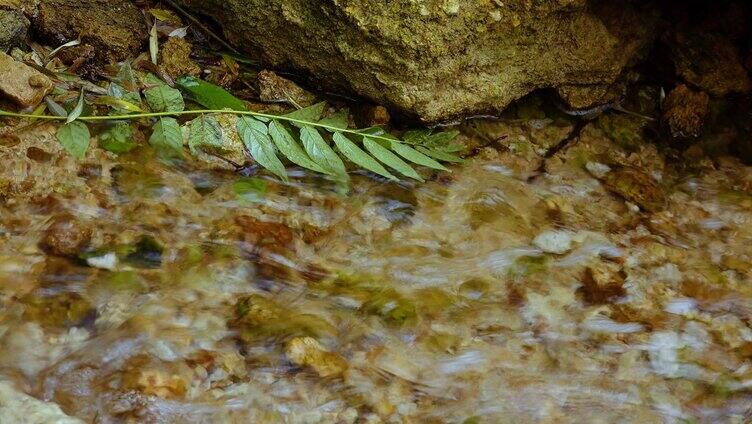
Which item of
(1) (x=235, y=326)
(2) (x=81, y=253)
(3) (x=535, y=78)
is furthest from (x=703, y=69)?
(2) (x=81, y=253)

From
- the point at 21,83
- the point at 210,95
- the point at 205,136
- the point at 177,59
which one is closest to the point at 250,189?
the point at 205,136

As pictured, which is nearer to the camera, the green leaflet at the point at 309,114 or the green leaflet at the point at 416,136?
the green leaflet at the point at 309,114

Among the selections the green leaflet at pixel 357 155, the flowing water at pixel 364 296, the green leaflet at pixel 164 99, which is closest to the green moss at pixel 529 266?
the flowing water at pixel 364 296

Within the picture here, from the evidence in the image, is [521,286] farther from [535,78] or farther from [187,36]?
[187,36]

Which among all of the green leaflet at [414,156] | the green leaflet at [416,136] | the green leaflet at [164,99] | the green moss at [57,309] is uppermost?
the green leaflet at [416,136]

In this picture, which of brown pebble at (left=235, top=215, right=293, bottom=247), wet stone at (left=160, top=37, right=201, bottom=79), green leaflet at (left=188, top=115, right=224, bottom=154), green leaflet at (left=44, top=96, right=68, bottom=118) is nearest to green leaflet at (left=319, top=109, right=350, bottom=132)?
green leaflet at (left=188, top=115, right=224, bottom=154)

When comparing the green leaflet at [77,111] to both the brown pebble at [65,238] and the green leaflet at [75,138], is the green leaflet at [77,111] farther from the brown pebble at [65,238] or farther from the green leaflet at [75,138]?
the brown pebble at [65,238]

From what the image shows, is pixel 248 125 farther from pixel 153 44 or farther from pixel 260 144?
pixel 153 44
